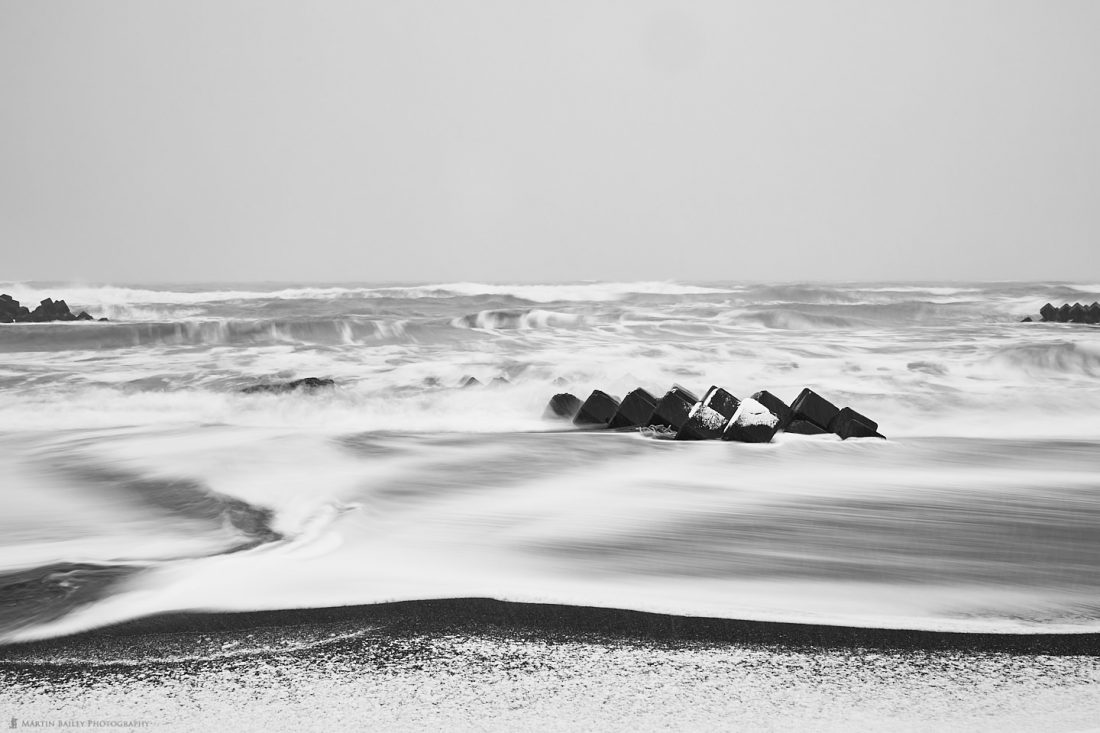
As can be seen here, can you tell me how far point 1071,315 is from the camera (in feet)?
49.3

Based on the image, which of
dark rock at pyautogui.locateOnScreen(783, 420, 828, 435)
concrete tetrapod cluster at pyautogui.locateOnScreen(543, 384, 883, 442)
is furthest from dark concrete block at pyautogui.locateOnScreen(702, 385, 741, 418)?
dark rock at pyautogui.locateOnScreen(783, 420, 828, 435)

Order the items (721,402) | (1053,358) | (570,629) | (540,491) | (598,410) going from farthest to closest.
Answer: (1053,358) → (598,410) → (721,402) → (540,491) → (570,629)

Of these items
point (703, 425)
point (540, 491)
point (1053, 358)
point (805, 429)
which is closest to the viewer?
point (540, 491)

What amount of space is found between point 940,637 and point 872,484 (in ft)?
6.52

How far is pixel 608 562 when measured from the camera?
9.27 feet

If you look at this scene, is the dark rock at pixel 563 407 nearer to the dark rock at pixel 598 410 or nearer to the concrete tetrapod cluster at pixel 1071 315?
the dark rock at pixel 598 410

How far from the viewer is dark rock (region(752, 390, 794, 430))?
17.4 ft

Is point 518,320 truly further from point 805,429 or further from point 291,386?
point 805,429

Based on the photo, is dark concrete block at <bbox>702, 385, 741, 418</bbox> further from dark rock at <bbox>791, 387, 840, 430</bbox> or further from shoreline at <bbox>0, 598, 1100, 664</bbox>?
shoreline at <bbox>0, 598, 1100, 664</bbox>

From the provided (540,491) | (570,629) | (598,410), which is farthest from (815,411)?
(570,629)

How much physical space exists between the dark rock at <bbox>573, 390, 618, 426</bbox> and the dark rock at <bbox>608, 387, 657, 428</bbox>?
0.10m

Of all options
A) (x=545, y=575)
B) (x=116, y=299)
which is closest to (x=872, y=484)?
(x=545, y=575)

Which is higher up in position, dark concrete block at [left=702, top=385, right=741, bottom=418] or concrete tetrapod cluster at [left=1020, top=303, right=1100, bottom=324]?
dark concrete block at [left=702, top=385, right=741, bottom=418]

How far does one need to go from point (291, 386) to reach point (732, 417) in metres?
3.78
